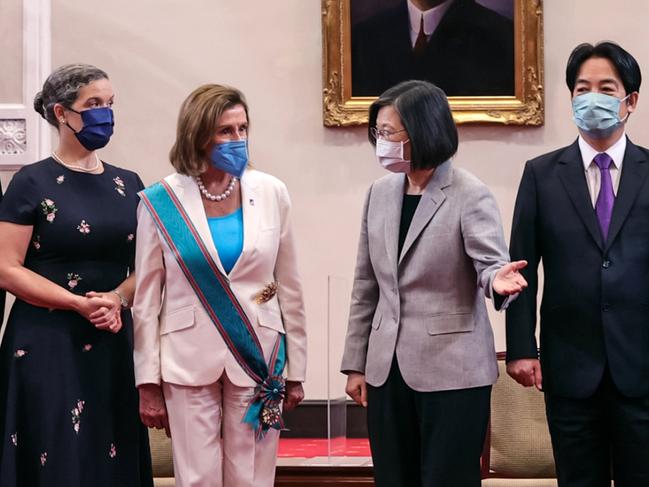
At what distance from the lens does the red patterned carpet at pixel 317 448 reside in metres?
4.97

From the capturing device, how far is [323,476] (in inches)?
181

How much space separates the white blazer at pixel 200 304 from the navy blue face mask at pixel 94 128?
35 centimetres

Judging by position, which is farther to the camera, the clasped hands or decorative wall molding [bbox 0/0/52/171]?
decorative wall molding [bbox 0/0/52/171]

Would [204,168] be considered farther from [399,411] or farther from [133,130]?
[133,130]

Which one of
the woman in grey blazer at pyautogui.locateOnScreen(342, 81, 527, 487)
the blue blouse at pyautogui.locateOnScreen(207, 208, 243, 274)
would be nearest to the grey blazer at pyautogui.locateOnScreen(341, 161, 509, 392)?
the woman in grey blazer at pyautogui.locateOnScreen(342, 81, 527, 487)

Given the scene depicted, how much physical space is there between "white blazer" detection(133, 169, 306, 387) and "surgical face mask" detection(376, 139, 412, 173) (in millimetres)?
390

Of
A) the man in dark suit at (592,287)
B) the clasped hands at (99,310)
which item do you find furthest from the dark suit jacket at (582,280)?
the clasped hands at (99,310)

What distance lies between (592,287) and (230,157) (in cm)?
113

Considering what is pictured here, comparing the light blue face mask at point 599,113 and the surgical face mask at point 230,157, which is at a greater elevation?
the light blue face mask at point 599,113

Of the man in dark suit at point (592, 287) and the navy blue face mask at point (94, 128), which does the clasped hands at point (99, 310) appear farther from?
the man in dark suit at point (592, 287)

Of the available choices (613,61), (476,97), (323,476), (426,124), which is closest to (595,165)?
(613,61)

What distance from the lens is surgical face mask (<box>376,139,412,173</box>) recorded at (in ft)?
10.5

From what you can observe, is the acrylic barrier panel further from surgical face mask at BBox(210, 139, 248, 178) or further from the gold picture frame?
surgical face mask at BBox(210, 139, 248, 178)

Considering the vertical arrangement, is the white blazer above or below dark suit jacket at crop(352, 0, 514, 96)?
below
